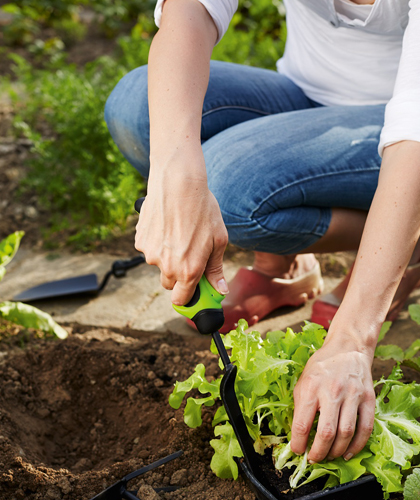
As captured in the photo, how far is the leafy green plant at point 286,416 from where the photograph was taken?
3.77ft

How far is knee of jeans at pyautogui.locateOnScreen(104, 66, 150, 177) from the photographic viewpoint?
78.0 inches

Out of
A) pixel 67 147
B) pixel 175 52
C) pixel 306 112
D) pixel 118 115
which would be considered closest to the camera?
pixel 175 52

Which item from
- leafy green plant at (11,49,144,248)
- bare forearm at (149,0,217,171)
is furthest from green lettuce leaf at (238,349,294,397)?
leafy green plant at (11,49,144,248)

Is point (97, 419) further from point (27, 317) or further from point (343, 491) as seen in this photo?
point (343, 491)

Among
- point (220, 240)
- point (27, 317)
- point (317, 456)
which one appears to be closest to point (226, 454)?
point (317, 456)

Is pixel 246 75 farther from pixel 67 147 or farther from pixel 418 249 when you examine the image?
pixel 67 147

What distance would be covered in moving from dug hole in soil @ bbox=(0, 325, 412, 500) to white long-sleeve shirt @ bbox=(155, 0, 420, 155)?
1.08 m

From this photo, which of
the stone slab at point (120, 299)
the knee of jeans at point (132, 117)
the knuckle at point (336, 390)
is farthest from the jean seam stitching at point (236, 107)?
the knuckle at point (336, 390)

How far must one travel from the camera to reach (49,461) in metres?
1.51

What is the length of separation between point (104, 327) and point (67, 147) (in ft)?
4.31

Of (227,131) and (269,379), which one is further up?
(227,131)

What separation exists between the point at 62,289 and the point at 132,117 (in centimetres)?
85

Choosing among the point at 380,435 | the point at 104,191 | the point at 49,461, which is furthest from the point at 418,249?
the point at 104,191

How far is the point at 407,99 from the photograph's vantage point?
4.22 ft
